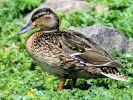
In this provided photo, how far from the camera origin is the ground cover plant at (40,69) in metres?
4.84

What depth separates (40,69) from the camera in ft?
23.5

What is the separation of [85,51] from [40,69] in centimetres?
186

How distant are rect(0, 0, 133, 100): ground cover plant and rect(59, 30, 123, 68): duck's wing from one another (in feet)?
1.38

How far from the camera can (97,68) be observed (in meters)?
5.55

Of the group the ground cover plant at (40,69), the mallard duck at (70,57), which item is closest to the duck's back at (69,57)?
Result: the mallard duck at (70,57)

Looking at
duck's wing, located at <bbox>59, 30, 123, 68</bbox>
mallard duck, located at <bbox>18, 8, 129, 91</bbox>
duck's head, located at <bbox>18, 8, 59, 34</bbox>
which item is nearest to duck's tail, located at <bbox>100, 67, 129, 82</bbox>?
mallard duck, located at <bbox>18, 8, 129, 91</bbox>

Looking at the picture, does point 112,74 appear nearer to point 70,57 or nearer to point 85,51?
point 85,51

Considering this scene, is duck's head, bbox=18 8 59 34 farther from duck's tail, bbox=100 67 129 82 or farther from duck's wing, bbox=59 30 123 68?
duck's tail, bbox=100 67 129 82

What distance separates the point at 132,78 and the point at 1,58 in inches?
131

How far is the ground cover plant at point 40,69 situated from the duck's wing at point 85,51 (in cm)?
42

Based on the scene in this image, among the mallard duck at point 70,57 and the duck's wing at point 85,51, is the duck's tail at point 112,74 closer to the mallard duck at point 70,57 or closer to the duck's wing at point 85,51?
the mallard duck at point 70,57

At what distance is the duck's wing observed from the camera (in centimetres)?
554

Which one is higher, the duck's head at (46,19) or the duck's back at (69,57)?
the duck's head at (46,19)

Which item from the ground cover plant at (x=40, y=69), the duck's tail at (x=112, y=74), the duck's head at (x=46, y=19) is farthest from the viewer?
the duck's head at (x=46, y=19)
